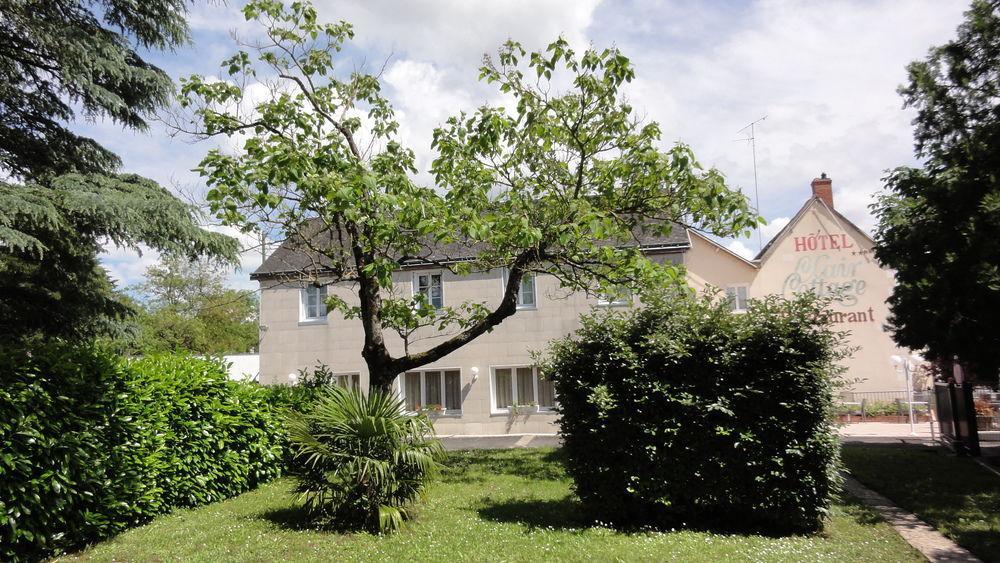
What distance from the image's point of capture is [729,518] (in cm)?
789

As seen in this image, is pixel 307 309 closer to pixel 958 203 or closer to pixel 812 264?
pixel 958 203

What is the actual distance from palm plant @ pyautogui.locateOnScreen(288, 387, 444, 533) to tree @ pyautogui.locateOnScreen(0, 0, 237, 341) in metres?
4.36

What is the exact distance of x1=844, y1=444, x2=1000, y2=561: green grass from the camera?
7668mm

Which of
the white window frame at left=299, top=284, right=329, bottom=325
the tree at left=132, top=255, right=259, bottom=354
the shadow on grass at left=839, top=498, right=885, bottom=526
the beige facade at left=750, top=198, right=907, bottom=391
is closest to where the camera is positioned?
the shadow on grass at left=839, top=498, right=885, bottom=526

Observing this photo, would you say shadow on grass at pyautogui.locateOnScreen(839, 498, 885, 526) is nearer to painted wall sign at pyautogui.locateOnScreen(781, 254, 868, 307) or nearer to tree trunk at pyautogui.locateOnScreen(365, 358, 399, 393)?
tree trunk at pyautogui.locateOnScreen(365, 358, 399, 393)

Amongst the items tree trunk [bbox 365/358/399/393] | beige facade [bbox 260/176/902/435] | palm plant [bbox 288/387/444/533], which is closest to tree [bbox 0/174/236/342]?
tree trunk [bbox 365/358/399/393]

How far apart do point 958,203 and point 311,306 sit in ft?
62.7

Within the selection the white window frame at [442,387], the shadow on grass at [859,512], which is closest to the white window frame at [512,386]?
the white window frame at [442,387]

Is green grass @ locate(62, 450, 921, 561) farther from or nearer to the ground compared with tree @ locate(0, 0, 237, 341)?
nearer to the ground

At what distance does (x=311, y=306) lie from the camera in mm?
22484

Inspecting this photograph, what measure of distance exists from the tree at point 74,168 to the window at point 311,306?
10.3 meters

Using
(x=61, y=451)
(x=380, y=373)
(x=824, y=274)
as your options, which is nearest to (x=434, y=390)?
(x=380, y=373)

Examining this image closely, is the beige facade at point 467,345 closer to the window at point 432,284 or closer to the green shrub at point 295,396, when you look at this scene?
the window at point 432,284

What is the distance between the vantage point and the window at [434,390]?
70.9 ft
